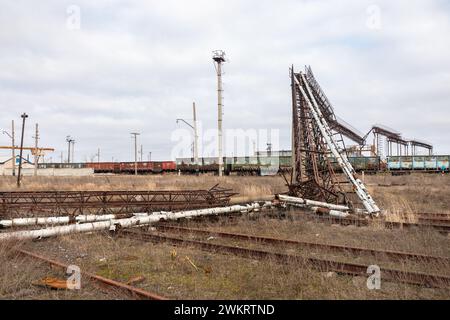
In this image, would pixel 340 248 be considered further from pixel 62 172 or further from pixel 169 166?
pixel 62 172

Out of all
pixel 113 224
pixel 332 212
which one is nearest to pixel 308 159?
pixel 332 212

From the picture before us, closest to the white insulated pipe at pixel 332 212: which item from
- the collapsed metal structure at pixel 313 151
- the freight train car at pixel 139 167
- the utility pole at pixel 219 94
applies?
the collapsed metal structure at pixel 313 151

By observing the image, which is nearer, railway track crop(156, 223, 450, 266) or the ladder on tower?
railway track crop(156, 223, 450, 266)

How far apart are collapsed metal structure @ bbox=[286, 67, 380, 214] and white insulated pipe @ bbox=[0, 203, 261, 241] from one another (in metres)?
3.00

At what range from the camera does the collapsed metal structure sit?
1372 centimetres

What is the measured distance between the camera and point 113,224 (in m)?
8.95

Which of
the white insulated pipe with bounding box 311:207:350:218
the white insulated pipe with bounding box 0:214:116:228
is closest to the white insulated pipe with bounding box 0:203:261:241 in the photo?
the white insulated pipe with bounding box 0:214:116:228

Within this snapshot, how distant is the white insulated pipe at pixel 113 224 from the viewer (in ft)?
25.2

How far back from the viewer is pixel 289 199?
41.3ft

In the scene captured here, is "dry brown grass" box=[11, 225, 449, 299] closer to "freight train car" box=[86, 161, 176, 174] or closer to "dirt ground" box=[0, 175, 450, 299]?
"dirt ground" box=[0, 175, 450, 299]
